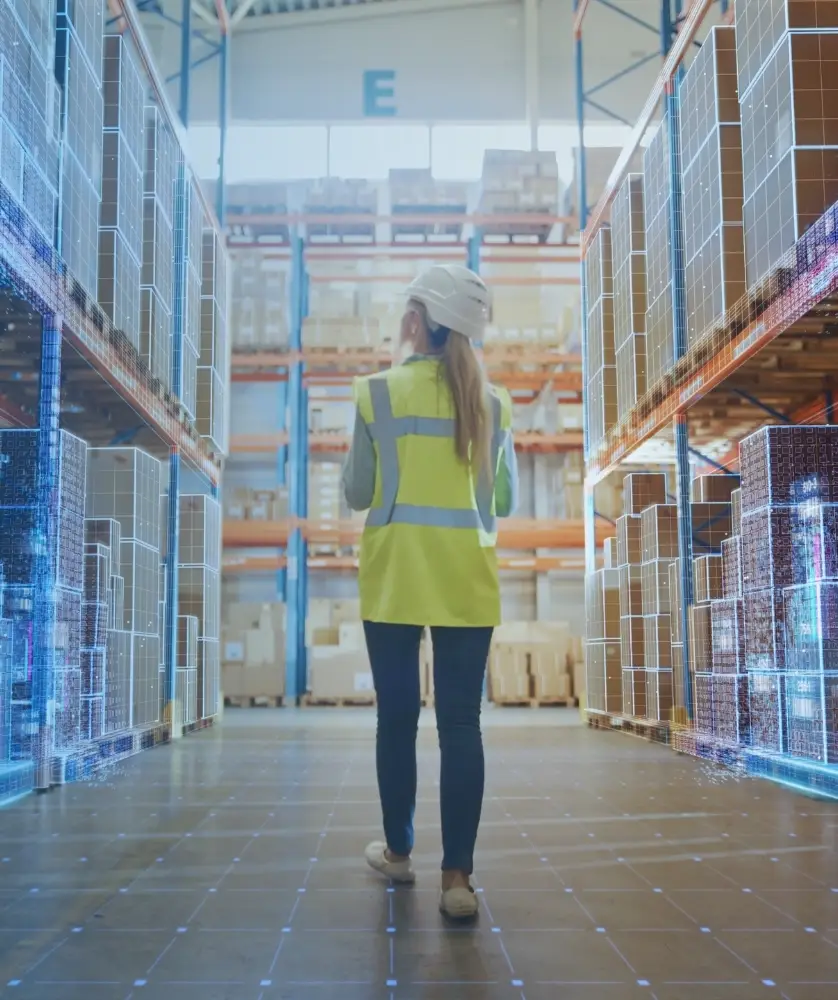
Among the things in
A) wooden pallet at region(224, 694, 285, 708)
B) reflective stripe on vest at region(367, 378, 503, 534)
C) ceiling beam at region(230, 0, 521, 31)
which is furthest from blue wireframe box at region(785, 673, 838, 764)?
ceiling beam at region(230, 0, 521, 31)

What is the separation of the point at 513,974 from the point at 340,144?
18207 mm

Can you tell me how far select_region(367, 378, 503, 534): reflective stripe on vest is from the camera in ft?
9.71

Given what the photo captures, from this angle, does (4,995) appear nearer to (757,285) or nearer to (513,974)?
(513,974)

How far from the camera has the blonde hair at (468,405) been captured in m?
2.98

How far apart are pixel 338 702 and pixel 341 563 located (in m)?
2.33

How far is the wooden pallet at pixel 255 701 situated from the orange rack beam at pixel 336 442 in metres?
3.70

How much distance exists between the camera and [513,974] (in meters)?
2.31

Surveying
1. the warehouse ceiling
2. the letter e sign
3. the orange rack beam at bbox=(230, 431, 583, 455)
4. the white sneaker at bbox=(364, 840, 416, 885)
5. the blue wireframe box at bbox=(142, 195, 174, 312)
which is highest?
the warehouse ceiling

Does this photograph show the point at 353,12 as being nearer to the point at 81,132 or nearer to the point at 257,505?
the point at 257,505

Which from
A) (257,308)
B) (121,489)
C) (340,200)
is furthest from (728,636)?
(340,200)

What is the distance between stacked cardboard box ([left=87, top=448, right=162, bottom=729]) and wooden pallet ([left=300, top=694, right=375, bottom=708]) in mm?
6093

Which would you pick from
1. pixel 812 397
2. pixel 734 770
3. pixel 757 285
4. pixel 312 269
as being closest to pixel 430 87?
pixel 312 269

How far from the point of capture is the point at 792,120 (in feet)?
19.9

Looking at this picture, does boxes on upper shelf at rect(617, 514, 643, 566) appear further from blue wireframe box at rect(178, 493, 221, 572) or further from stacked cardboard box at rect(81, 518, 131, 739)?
stacked cardboard box at rect(81, 518, 131, 739)
